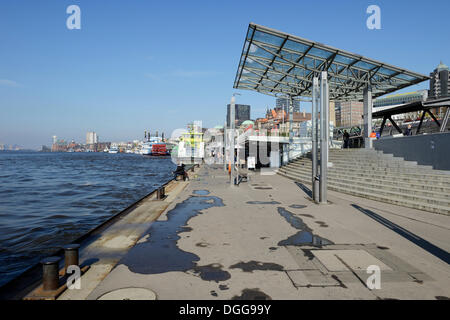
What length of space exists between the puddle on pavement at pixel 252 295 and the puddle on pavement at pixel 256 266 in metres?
0.84

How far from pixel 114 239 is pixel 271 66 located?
17422 millimetres

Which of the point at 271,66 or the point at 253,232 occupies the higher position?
the point at 271,66

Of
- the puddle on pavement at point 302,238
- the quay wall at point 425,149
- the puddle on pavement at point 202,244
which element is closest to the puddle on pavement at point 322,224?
the puddle on pavement at point 302,238

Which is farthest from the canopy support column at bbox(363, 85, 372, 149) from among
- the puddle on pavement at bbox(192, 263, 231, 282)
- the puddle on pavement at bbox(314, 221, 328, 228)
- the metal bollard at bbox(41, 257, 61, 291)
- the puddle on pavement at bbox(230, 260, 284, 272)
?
the metal bollard at bbox(41, 257, 61, 291)

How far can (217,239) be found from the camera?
24.2 ft

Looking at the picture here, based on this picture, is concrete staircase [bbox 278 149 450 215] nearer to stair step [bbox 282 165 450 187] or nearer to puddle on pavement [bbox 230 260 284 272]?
stair step [bbox 282 165 450 187]

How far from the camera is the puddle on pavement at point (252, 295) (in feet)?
14.1

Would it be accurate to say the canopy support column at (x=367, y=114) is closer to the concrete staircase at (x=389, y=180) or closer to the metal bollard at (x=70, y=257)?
the concrete staircase at (x=389, y=180)

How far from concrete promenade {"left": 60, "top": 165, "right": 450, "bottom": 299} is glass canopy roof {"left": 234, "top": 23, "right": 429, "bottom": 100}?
1055cm

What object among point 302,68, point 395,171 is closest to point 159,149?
point 302,68

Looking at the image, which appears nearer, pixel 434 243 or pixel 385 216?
pixel 434 243
